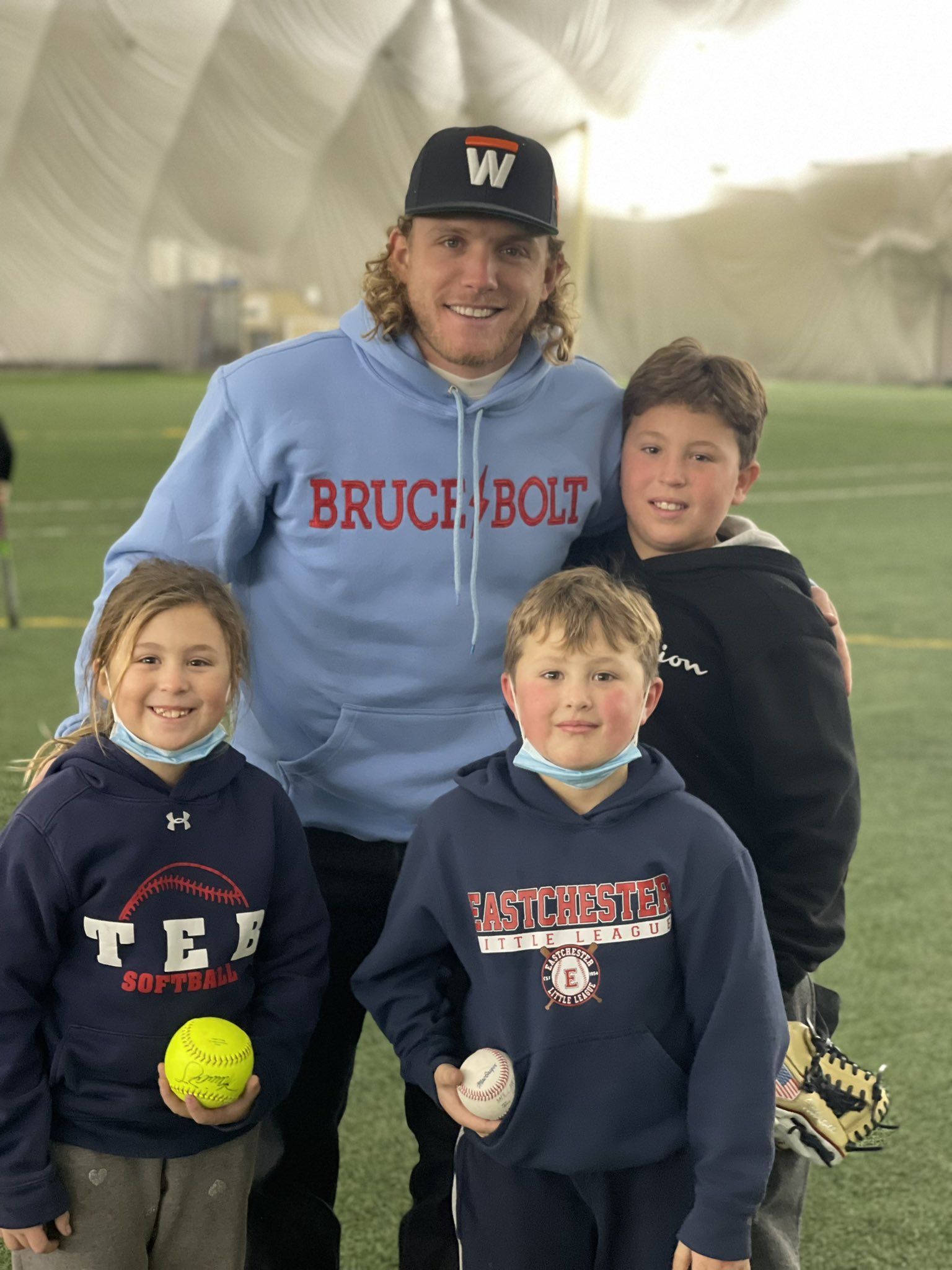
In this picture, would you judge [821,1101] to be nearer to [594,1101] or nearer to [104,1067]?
[594,1101]

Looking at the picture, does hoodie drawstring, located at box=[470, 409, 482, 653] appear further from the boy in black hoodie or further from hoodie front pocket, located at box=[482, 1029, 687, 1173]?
hoodie front pocket, located at box=[482, 1029, 687, 1173]

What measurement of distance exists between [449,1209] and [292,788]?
0.70 m

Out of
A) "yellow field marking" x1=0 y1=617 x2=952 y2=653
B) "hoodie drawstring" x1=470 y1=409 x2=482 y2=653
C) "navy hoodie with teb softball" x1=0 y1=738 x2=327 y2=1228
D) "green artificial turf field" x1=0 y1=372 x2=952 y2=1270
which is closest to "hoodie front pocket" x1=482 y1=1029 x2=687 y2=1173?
"navy hoodie with teb softball" x1=0 y1=738 x2=327 y2=1228

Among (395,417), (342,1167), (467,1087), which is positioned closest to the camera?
(467,1087)

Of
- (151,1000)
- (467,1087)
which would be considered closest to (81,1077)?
(151,1000)

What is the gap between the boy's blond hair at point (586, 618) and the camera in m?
1.73

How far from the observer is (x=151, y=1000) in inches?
69.5

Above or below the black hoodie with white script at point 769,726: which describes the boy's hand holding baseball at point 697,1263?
below

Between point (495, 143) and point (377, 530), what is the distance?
585mm

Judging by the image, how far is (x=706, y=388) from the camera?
2121 millimetres

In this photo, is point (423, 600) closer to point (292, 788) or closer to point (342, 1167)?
point (292, 788)

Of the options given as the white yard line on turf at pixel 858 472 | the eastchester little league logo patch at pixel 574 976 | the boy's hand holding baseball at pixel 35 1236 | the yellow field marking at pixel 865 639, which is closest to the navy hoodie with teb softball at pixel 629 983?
the eastchester little league logo patch at pixel 574 976

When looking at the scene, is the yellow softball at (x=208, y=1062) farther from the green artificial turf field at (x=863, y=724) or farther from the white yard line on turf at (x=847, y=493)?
the white yard line on turf at (x=847, y=493)

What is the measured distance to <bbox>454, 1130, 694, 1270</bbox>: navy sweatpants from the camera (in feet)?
5.78
